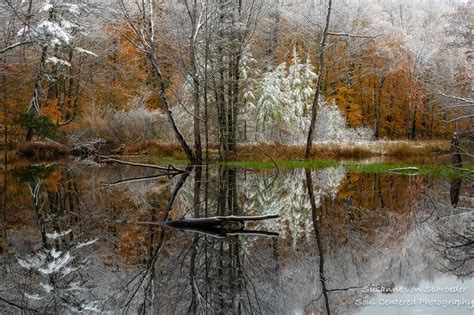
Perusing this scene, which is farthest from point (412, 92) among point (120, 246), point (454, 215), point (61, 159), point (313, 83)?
point (120, 246)

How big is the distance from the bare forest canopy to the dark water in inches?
362

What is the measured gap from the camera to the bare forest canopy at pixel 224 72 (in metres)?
21.9

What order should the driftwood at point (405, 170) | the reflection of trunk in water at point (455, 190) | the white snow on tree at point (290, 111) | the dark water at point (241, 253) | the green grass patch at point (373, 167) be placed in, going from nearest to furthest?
1. the dark water at point (241, 253)
2. the reflection of trunk in water at point (455, 190)
3. the green grass patch at point (373, 167)
4. the driftwood at point (405, 170)
5. the white snow on tree at point (290, 111)

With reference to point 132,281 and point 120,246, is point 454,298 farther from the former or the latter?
point 120,246

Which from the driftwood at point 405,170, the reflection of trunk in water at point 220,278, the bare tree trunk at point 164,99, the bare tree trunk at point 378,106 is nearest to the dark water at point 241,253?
the reflection of trunk in water at point 220,278

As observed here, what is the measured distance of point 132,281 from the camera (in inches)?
238

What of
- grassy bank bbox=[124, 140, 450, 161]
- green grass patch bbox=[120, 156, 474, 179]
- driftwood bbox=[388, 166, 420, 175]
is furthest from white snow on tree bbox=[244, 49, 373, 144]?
driftwood bbox=[388, 166, 420, 175]

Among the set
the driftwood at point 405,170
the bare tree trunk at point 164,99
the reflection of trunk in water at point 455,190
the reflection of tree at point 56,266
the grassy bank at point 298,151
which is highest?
the bare tree trunk at point 164,99

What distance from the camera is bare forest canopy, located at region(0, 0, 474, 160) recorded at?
2189 cm

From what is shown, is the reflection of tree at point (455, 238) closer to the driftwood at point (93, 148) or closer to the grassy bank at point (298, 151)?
the grassy bank at point (298, 151)

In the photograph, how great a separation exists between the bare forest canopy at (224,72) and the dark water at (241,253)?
9.18 metres

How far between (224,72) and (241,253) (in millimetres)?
16971

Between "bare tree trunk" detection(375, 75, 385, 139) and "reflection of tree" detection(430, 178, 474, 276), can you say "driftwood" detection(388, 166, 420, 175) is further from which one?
"bare tree trunk" detection(375, 75, 385, 139)

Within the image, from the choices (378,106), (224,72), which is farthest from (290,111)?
(378,106)
